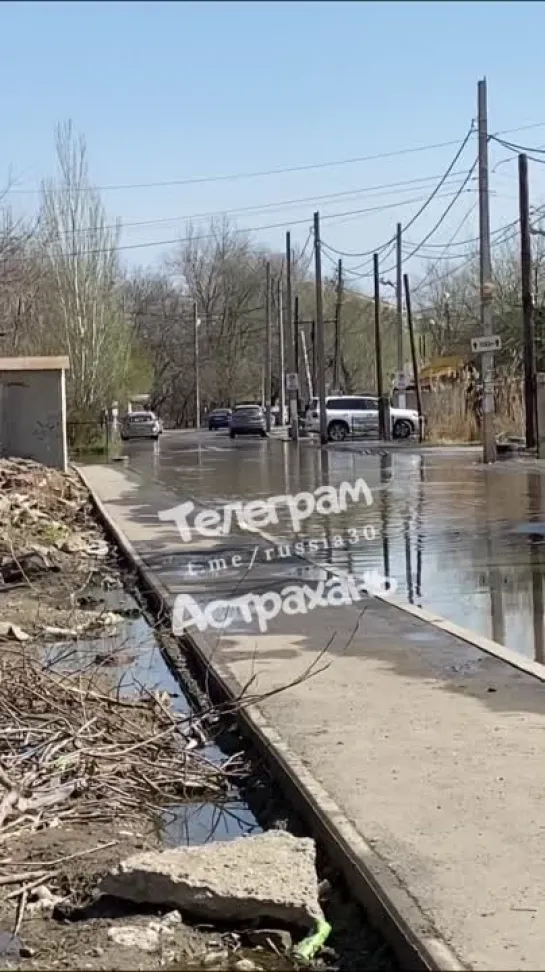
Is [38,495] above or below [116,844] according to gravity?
above

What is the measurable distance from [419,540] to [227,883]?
1303cm

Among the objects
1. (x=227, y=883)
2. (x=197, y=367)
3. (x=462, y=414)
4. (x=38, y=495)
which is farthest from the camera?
(x=197, y=367)

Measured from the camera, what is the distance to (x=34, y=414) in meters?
35.0

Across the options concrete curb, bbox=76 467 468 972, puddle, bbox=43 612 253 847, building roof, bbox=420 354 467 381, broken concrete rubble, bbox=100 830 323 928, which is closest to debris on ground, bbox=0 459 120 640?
puddle, bbox=43 612 253 847

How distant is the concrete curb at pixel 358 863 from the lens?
14.4ft

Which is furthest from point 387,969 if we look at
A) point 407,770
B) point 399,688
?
point 399,688

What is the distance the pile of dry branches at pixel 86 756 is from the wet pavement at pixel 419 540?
3566mm

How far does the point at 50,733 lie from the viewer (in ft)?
22.7

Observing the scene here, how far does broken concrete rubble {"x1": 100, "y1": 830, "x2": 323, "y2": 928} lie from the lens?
493cm

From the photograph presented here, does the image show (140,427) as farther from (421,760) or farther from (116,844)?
(116,844)

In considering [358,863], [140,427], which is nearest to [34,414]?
[358,863]

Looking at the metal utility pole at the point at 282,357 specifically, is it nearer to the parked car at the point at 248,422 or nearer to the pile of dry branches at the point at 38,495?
the parked car at the point at 248,422

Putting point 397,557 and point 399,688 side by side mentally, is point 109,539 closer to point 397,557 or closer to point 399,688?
point 397,557

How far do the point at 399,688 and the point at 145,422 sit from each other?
6129 cm
